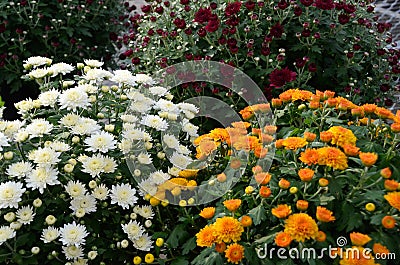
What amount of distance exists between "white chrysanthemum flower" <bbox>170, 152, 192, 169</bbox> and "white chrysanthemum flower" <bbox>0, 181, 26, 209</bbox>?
0.45 meters

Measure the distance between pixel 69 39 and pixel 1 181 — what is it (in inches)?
75.4

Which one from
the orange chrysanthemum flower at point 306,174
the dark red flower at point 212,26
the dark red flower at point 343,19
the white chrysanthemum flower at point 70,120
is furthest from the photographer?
the dark red flower at point 343,19

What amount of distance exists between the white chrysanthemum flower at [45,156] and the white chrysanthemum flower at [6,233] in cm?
19

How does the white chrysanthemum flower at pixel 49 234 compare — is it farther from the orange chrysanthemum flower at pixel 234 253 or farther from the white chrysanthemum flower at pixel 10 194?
the orange chrysanthemum flower at pixel 234 253

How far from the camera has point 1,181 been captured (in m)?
1.69

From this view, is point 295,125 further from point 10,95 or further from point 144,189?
point 10,95

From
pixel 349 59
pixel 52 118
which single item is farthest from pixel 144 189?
pixel 349 59

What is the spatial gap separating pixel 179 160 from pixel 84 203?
0.33 metres

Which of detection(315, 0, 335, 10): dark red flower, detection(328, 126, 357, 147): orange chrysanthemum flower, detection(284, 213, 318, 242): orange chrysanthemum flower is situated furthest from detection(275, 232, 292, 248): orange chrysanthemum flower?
detection(315, 0, 335, 10): dark red flower

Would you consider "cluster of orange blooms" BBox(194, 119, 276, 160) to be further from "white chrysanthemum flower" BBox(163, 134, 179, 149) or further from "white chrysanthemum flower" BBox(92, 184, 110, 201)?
"white chrysanthemum flower" BBox(92, 184, 110, 201)

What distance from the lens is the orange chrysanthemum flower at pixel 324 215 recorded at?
134 cm

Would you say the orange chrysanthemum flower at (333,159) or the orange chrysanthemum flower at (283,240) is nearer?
the orange chrysanthemum flower at (283,240)

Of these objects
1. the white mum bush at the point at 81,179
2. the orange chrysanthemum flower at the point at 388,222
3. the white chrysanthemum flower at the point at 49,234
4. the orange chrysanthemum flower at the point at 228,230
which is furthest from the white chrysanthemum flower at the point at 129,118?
the orange chrysanthemum flower at the point at 388,222

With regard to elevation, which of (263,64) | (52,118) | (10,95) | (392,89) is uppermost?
(52,118)
